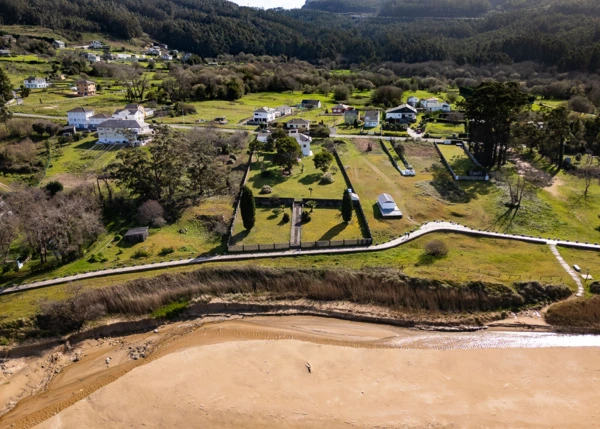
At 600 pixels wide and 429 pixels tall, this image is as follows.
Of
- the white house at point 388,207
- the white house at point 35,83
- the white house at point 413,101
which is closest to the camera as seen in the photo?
the white house at point 388,207

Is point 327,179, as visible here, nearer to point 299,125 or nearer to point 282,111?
point 299,125

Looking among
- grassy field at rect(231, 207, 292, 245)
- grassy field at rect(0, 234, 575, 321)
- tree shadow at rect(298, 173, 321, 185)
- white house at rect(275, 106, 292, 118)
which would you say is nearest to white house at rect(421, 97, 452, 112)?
white house at rect(275, 106, 292, 118)

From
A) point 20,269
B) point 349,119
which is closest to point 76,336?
point 20,269

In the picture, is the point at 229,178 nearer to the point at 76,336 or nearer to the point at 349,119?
the point at 76,336

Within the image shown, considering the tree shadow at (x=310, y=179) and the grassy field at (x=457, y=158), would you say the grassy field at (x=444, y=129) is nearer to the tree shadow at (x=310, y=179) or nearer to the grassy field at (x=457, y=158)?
the grassy field at (x=457, y=158)

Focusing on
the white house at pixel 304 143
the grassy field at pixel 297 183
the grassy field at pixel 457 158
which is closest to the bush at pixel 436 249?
the grassy field at pixel 297 183

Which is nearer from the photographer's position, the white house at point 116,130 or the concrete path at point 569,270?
the concrete path at point 569,270

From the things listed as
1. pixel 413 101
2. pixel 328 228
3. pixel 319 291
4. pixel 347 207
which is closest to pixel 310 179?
pixel 347 207
